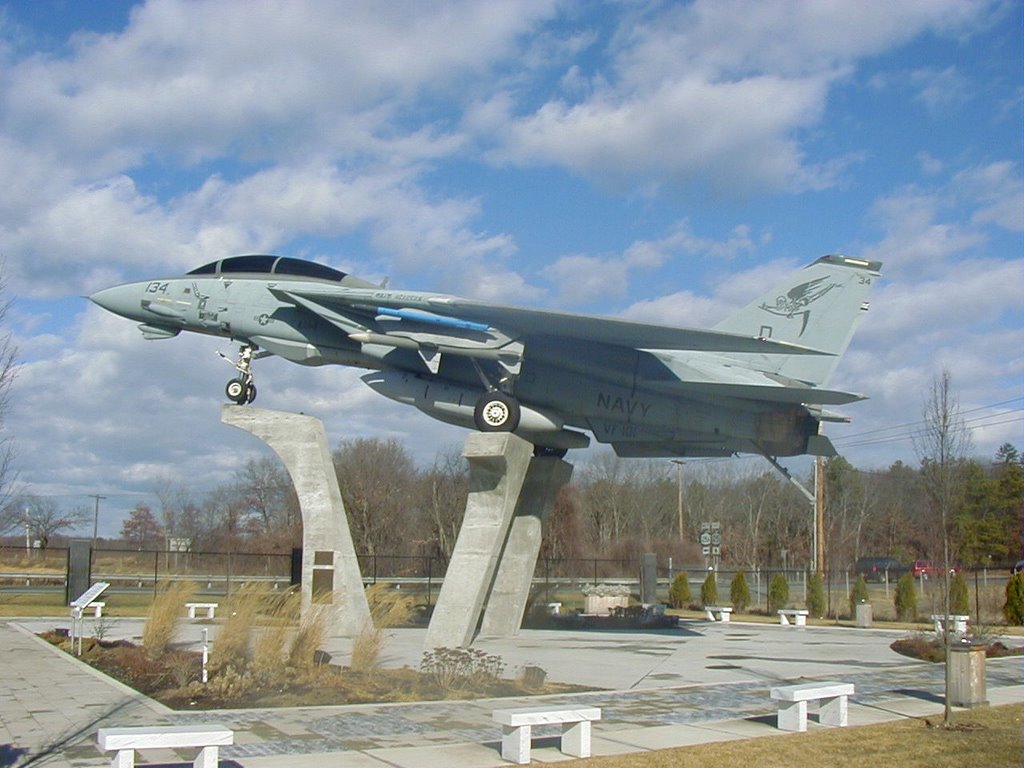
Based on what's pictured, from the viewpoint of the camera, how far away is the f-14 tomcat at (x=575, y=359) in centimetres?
1752

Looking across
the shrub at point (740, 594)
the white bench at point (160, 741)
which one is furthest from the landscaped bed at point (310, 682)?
the shrub at point (740, 594)

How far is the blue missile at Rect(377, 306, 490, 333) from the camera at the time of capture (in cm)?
1778

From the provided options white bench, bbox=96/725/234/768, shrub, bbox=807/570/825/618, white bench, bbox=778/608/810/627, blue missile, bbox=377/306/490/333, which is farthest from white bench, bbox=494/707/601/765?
shrub, bbox=807/570/825/618

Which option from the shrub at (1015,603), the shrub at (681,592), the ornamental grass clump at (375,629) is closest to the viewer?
the ornamental grass clump at (375,629)

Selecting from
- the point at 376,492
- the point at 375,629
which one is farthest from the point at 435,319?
the point at 376,492

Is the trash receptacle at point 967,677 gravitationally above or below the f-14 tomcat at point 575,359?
below

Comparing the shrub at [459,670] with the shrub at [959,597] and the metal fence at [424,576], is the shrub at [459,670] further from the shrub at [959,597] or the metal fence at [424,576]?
the shrub at [959,597]

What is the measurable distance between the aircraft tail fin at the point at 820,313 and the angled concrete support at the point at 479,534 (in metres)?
5.14

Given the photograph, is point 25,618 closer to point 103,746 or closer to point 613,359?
point 613,359

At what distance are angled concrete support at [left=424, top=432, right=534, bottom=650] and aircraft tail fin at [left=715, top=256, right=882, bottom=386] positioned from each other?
514 centimetres

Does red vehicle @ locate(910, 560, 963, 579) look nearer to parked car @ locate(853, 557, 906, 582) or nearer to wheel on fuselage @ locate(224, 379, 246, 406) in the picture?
parked car @ locate(853, 557, 906, 582)

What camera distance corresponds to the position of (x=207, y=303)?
791 inches

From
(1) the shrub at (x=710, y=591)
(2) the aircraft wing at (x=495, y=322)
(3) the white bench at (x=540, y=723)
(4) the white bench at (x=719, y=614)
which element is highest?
Result: (2) the aircraft wing at (x=495, y=322)

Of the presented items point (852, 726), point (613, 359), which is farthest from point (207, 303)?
point (852, 726)
